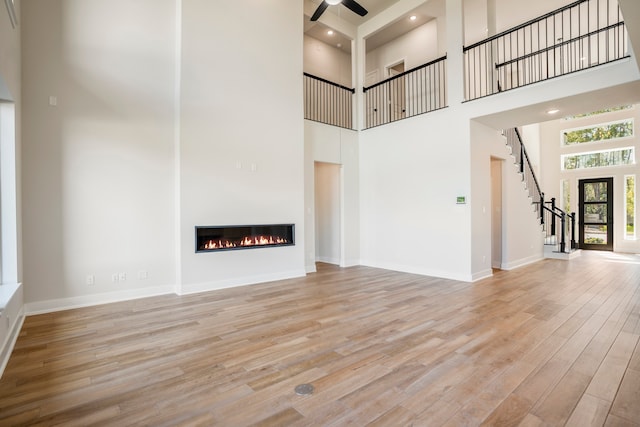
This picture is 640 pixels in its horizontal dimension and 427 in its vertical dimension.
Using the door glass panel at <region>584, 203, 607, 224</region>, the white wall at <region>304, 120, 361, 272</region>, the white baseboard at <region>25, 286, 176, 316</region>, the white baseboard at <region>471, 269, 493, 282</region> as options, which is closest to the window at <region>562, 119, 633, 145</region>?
the door glass panel at <region>584, 203, 607, 224</region>

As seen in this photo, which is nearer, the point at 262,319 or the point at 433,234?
the point at 262,319

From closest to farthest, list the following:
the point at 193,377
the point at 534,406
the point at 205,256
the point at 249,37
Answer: the point at 534,406 → the point at 193,377 → the point at 205,256 → the point at 249,37

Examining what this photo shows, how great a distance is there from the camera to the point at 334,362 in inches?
102

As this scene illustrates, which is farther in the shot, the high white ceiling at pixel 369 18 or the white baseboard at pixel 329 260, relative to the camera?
the white baseboard at pixel 329 260

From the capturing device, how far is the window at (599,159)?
30.3 feet

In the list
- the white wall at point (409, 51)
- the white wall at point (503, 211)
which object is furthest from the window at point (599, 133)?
the white wall at point (409, 51)

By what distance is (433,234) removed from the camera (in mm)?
6195

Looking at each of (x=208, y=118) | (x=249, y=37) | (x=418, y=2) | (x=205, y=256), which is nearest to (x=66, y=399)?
(x=205, y=256)

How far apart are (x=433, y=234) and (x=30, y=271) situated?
6262 millimetres

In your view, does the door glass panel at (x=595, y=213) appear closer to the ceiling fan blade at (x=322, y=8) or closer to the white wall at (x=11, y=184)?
the ceiling fan blade at (x=322, y=8)

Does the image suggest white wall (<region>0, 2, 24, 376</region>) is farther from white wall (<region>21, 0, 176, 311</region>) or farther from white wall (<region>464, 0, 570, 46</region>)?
white wall (<region>464, 0, 570, 46</region>)

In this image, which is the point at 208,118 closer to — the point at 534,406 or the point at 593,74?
the point at 534,406

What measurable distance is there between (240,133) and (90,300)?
331 cm

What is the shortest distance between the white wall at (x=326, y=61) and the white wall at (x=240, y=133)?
253 cm
